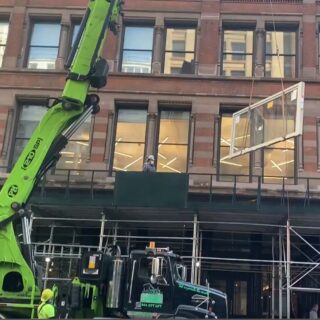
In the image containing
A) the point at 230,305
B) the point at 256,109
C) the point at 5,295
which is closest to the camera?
the point at 5,295

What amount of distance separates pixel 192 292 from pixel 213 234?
899cm

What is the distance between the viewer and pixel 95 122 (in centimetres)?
2259

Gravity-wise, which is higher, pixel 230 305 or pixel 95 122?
pixel 95 122

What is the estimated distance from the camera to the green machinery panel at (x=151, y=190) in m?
17.1

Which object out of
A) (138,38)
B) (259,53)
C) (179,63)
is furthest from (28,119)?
(259,53)

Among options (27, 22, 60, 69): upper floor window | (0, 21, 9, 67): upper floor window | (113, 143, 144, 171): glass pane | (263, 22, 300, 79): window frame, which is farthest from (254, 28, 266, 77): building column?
(0, 21, 9, 67): upper floor window

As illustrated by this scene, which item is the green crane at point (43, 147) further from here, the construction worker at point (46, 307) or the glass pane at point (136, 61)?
the glass pane at point (136, 61)

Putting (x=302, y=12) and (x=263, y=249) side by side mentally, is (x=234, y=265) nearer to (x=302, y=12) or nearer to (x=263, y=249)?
(x=263, y=249)

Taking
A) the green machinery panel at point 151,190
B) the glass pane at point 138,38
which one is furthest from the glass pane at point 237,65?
the green machinery panel at point 151,190

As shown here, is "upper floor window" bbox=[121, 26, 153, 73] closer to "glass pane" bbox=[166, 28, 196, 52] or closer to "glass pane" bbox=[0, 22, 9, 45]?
"glass pane" bbox=[166, 28, 196, 52]

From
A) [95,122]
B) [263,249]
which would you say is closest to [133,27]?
[95,122]

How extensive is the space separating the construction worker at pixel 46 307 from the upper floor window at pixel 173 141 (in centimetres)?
1187

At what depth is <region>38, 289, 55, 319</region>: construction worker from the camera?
10.4m

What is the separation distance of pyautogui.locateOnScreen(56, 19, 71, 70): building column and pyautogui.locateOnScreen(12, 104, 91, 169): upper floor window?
6.97ft
